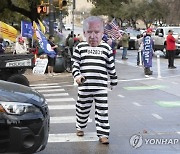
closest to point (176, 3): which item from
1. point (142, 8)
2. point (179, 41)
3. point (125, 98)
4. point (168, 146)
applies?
point (142, 8)

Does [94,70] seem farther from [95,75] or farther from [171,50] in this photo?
[171,50]

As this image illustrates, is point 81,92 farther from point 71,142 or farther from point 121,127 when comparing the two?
point 121,127

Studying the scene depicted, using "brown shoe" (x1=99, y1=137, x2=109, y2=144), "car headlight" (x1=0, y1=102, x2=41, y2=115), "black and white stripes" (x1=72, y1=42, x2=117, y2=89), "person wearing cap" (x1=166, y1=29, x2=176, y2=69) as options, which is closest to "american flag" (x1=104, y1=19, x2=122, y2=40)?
"person wearing cap" (x1=166, y1=29, x2=176, y2=69)

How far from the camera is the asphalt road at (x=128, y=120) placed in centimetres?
636

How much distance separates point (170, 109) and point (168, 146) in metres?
3.29

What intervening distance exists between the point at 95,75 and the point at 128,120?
2.20 meters

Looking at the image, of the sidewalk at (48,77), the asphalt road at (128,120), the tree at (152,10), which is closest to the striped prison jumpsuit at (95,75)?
the asphalt road at (128,120)

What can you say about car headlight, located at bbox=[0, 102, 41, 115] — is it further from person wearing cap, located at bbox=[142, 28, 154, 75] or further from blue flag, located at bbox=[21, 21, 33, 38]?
blue flag, located at bbox=[21, 21, 33, 38]

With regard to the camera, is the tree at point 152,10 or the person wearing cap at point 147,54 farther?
the tree at point 152,10

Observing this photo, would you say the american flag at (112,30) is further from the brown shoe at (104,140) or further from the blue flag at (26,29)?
the brown shoe at (104,140)

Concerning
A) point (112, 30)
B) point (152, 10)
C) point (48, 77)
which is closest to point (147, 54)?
point (112, 30)

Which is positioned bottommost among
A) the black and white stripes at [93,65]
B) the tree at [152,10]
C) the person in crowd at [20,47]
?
the person in crowd at [20,47]

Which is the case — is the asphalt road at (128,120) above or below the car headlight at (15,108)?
below

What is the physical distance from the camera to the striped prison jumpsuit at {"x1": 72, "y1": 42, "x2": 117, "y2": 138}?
6.45 m
